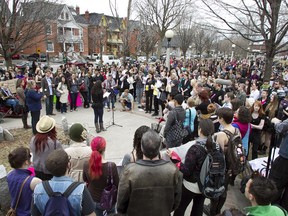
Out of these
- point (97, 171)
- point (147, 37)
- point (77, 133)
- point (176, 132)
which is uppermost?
point (147, 37)

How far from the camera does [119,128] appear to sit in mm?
8586

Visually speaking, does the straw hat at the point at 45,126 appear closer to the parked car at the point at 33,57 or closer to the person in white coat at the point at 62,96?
the person in white coat at the point at 62,96

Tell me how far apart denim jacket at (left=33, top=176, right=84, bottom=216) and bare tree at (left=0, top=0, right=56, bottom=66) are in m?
14.2

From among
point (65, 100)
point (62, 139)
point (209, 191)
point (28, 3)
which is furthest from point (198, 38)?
point (209, 191)

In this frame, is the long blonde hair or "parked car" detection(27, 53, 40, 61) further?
"parked car" detection(27, 53, 40, 61)

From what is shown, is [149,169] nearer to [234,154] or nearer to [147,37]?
[234,154]

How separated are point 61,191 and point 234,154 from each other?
93.4 inches

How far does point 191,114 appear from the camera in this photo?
518 centimetres

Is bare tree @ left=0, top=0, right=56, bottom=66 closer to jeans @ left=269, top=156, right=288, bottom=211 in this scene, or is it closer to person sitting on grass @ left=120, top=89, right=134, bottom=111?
person sitting on grass @ left=120, top=89, right=134, bottom=111

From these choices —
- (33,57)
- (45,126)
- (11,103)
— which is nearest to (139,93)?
(11,103)

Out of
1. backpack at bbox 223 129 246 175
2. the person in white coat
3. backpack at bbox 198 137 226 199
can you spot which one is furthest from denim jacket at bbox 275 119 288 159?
the person in white coat

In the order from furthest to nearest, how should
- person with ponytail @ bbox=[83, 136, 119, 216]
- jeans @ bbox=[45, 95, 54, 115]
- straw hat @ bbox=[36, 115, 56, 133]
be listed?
jeans @ bbox=[45, 95, 54, 115], straw hat @ bbox=[36, 115, 56, 133], person with ponytail @ bbox=[83, 136, 119, 216]

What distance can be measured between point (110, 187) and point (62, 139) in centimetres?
497

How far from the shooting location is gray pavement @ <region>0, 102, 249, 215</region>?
15.2 feet
